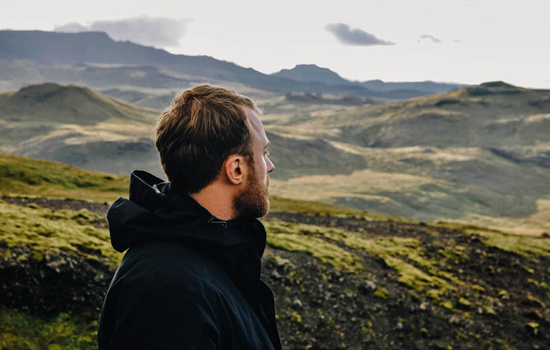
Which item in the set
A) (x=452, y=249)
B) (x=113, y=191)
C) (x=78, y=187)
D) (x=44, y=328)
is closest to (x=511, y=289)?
(x=452, y=249)

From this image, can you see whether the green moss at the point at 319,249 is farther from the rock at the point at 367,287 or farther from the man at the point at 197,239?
Result: the man at the point at 197,239

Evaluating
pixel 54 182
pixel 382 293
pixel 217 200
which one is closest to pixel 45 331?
pixel 217 200

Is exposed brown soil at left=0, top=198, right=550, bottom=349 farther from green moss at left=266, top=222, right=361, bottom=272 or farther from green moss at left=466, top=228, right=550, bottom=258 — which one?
green moss at left=466, top=228, right=550, bottom=258

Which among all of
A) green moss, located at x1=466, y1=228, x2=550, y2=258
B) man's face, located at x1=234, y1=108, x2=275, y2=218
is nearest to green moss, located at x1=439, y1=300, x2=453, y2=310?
green moss, located at x1=466, y1=228, x2=550, y2=258

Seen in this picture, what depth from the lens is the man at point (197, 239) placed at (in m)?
2.58

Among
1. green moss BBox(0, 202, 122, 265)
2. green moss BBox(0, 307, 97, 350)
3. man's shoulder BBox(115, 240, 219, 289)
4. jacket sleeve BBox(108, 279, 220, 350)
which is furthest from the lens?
green moss BBox(0, 202, 122, 265)

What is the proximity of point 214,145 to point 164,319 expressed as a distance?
54.3 inches

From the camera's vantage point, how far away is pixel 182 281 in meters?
2.67

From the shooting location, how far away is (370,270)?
23719 mm

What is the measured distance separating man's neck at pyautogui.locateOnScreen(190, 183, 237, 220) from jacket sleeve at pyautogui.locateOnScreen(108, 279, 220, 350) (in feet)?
2.92

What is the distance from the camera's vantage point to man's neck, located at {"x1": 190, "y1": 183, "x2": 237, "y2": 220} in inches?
136

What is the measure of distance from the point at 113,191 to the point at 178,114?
5159 cm

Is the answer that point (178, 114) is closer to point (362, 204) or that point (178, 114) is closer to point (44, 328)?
point (44, 328)

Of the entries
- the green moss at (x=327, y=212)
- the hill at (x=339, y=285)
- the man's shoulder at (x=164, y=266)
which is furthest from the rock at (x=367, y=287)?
the green moss at (x=327, y=212)
